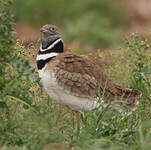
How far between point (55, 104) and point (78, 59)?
0.60 metres

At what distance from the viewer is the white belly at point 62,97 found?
583cm

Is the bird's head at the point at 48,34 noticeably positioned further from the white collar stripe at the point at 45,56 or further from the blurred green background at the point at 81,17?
the blurred green background at the point at 81,17

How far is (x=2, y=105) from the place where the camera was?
196 inches

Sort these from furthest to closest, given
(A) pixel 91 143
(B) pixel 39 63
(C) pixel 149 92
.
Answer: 1. (C) pixel 149 92
2. (B) pixel 39 63
3. (A) pixel 91 143

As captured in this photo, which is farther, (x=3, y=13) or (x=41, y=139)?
(x=3, y=13)

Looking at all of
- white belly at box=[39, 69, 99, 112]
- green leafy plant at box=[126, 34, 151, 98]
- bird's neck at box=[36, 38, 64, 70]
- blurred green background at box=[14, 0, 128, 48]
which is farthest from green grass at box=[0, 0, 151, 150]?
blurred green background at box=[14, 0, 128, 48]

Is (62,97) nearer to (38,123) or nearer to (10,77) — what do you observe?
(10,77)

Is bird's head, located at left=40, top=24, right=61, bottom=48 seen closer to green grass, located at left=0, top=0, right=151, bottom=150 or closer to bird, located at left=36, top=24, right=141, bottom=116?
bird, located at left=36, top=24, right=141, bottom=116

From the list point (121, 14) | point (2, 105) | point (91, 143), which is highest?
point (121, 14)

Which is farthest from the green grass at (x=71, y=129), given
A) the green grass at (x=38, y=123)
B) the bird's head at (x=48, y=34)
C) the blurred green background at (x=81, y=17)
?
the blurred green background at (x=81, y=17)

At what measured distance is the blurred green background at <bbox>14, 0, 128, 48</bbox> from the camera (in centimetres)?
1478

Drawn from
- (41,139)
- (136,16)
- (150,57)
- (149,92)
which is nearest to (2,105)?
(41,139)

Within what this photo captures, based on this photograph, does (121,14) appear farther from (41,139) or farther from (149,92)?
(41,139)

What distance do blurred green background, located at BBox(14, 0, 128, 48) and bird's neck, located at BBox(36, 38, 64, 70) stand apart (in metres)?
7.84
